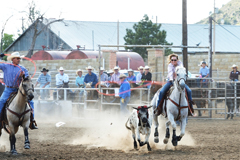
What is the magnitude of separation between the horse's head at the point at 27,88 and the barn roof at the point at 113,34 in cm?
4004

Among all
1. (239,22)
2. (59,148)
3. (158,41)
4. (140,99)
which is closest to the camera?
(59,148)

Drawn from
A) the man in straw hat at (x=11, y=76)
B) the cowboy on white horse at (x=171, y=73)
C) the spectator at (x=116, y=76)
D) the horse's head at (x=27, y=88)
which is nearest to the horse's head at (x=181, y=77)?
the cowboy on white horse at (x=171, y=73)

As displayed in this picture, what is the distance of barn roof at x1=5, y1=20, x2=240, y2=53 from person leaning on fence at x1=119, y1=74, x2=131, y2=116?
110 feet

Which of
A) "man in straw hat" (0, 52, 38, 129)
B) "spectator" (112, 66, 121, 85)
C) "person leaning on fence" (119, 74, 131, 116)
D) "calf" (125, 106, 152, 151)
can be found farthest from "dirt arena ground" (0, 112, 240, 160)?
"spectator" (112, 66, 121, 85)

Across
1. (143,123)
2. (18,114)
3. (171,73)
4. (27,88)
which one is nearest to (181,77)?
(171,73)

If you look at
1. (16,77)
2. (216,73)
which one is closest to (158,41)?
(216,73)

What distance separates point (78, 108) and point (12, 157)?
28.5 feet

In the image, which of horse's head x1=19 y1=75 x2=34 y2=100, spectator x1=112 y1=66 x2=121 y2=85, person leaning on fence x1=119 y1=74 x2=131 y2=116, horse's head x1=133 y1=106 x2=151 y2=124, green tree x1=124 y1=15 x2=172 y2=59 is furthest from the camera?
green tree x1=124 y1=15 x2=172 y2=59

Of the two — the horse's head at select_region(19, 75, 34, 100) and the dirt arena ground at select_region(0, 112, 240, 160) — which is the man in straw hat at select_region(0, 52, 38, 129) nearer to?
the horse's head at select_region(19, 75, 34, 100)

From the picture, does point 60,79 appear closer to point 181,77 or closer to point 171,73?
point 171,73

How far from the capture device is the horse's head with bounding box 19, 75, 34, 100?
323 inches

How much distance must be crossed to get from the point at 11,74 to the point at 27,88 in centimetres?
77

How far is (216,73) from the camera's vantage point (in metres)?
26.8

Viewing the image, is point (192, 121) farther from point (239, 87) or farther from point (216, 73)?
point (216, 73)
